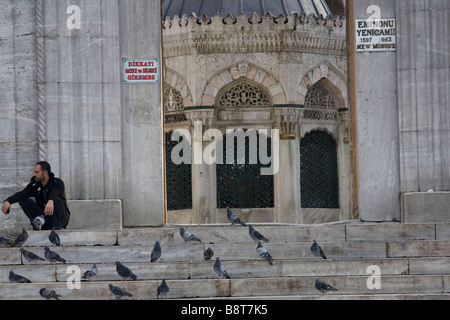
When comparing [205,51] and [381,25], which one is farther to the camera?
[205,51]

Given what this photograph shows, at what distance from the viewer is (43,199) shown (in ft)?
40.4

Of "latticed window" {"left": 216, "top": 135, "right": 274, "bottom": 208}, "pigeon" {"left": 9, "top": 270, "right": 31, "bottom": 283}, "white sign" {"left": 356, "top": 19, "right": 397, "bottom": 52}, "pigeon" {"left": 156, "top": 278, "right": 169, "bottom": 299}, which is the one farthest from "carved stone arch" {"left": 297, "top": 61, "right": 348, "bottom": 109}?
"pigeon" {"left": 156, "top": 278, "right": 169, "bottom": 299}

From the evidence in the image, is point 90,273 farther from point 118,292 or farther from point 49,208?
point 49,208

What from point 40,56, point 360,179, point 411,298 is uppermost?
point 40,56

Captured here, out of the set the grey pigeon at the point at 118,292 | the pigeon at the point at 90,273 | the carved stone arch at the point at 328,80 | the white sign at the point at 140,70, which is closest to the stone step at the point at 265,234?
the pigeon at the point at 90,273

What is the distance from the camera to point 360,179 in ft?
43.3

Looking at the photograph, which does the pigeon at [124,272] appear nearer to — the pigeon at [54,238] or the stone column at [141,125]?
the pigeon at [54,238]

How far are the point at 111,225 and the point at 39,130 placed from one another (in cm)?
146

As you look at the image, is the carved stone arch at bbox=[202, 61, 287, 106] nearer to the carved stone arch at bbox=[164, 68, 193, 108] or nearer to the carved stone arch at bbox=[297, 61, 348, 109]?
the carved stone arch at bbox=[164, 68, 193, 108]

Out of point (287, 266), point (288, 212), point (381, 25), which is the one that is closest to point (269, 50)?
point (288, 212)
